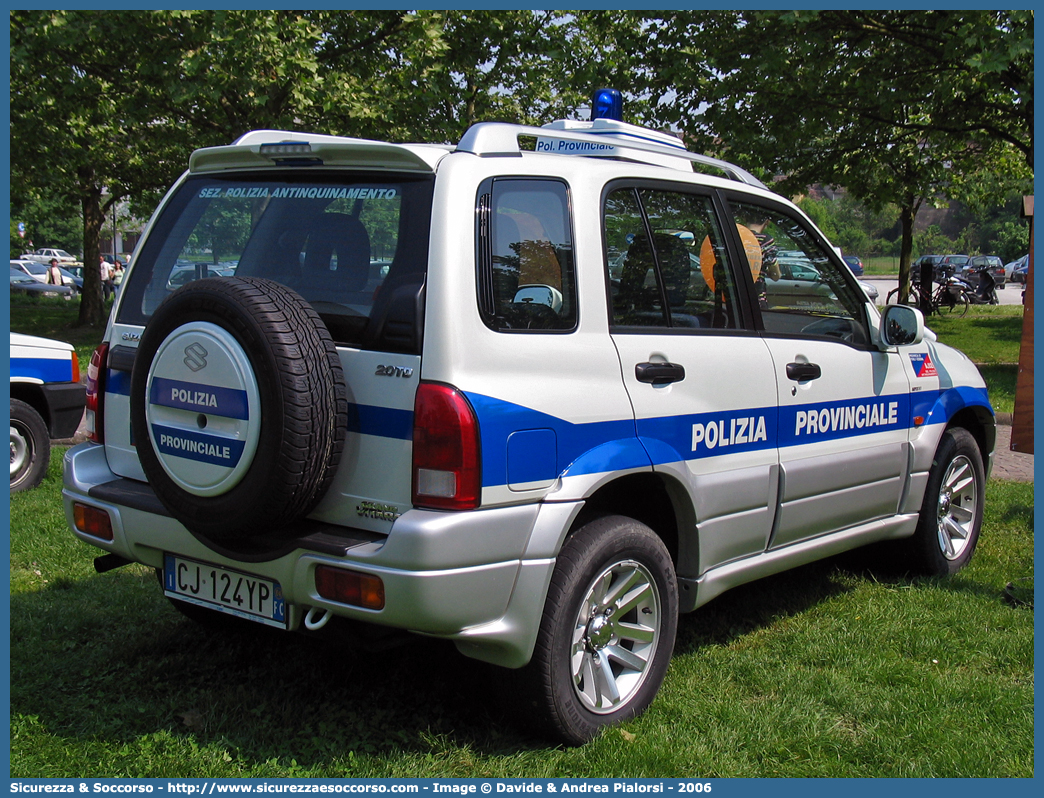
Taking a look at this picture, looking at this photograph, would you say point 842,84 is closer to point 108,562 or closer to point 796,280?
point 796,280

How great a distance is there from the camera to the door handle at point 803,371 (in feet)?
13.8

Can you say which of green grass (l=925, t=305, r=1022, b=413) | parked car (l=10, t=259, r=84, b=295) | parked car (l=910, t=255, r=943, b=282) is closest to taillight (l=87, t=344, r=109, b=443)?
green grass (l=925, t=305, r=1022, b=413)

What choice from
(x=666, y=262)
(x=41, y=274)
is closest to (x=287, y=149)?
(x=666, y=262)

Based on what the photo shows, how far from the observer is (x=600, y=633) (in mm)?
3436

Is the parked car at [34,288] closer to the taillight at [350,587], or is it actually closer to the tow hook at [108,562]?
the tow hook at [108,562]

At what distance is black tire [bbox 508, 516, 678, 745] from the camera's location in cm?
321

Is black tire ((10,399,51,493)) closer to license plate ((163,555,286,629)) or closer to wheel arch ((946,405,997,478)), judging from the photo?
license plate ((163,555,286,629))

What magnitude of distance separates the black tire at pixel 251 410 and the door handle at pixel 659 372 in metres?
1.08

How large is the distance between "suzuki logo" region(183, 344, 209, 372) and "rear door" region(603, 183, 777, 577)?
138 cm

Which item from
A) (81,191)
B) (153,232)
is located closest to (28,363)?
(153,232)

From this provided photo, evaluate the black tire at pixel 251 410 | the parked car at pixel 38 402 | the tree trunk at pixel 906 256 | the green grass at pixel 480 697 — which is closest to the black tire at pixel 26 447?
the parked car at pixel 38 402

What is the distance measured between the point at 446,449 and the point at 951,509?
3.67 m

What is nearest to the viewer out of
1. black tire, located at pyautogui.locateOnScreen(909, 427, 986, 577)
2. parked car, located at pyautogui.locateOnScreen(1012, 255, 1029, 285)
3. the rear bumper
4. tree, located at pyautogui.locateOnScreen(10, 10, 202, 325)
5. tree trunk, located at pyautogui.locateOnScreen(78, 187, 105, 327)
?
the rear bumper

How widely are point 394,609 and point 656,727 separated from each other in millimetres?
1192
